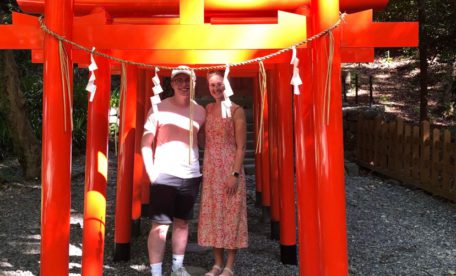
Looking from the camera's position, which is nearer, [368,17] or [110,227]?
[368,17]

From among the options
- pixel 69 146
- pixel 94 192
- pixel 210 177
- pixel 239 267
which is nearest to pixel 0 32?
pixel 69 146

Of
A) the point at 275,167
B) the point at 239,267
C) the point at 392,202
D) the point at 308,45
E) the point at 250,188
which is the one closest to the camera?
the point at 308,45

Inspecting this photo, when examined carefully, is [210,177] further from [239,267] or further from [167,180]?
[239,267]

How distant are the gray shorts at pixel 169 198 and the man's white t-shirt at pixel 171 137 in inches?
1.9

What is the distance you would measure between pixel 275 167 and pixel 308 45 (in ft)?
7.78

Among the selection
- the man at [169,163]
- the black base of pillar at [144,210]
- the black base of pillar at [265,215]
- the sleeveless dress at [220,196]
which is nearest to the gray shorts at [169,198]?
the man at [169,163]

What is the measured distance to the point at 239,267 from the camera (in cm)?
400

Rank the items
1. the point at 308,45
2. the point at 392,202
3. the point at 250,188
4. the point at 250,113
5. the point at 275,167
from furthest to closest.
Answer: the point at 250,113 → the point at 250,188 → the point at 392,202 → the point at 275,167 → the point at 308,45

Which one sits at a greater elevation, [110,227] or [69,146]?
[69,146]

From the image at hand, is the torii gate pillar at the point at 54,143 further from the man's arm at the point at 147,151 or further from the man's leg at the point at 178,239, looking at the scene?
the man's leg at the point at 178,239

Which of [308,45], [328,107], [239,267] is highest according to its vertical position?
[308,45]

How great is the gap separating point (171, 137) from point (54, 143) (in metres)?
0.88

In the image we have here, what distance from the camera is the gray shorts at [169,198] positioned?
316 centimetres

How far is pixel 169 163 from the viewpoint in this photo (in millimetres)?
3145
